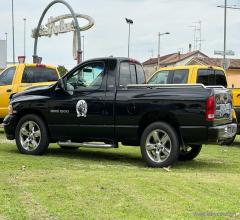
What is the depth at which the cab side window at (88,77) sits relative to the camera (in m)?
10.6

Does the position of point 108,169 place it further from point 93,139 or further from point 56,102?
point 56,102

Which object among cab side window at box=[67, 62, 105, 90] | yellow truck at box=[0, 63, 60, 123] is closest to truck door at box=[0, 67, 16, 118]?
yellow truck at box=[0, 63, 60, 123]

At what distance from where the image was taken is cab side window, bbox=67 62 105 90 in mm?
10555

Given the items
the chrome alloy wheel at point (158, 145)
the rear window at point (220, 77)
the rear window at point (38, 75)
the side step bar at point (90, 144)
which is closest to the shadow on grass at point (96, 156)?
the side step bar at point (90, 144)

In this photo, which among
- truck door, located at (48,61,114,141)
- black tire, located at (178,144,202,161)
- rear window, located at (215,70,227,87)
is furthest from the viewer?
rear window, located at (215,70,227,87)

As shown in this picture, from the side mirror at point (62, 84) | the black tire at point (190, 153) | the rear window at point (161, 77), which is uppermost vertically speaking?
the rear window at point (161, 77)

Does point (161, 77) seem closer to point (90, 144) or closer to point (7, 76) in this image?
point (7, 76)

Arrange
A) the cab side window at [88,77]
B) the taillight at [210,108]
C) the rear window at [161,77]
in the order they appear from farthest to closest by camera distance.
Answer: the rear window at [161,77] < the cab side window at [88,77] < the taillight at [210,108]

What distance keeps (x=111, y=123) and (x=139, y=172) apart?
5.14ft

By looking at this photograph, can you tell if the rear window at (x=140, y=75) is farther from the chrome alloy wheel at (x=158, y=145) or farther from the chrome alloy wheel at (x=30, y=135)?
the chrome alloy wheel at (x=30, y=135)

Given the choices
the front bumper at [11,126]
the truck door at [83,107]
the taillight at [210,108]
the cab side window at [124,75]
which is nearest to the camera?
the taillight at [210,108]

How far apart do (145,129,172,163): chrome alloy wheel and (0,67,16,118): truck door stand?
261 inches

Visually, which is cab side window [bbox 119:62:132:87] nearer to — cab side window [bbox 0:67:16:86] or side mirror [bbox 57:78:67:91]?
side mirror [bbox 57:78:67:91]

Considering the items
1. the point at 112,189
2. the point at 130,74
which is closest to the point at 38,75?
the point at 130,74
